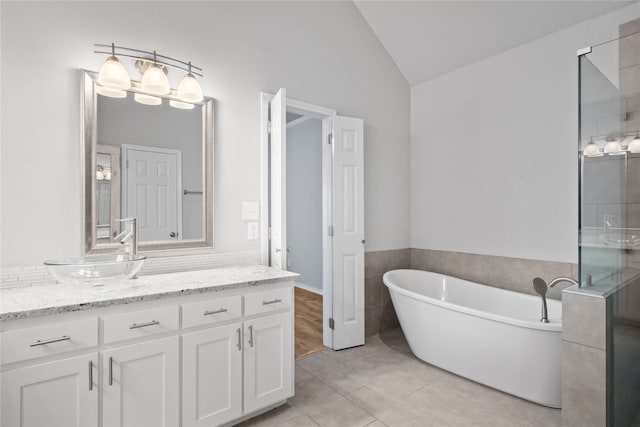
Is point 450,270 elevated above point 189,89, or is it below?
below

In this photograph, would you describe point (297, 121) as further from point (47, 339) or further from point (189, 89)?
point (47, 339)

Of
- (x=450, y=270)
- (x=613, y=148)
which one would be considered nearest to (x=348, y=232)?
(x=450, y=270)

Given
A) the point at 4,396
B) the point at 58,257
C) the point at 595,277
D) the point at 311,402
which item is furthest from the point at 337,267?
the point at 4,396

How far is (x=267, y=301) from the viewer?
78.7 inches

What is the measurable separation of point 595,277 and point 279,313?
1.85 m

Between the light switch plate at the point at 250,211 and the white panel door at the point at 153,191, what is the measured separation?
1.54ft

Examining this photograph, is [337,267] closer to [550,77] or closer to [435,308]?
Answer: [435,308]

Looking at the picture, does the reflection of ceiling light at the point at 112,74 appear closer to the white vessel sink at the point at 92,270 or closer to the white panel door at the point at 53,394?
the white vessel sink at the point at 92,270

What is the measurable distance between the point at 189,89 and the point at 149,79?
0.24 metres

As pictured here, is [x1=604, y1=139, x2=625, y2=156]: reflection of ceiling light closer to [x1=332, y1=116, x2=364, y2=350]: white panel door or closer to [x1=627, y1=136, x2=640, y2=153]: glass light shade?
[x1=627, y1=136, x2=640, y2=153]: glass light shade

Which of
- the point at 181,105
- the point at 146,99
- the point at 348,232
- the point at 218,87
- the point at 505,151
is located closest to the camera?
the point at 146,99

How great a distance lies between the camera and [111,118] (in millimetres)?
2018

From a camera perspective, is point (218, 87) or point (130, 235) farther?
point (218, 87)

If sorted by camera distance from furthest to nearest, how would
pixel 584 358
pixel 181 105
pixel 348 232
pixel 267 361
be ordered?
pixel 348 232 < pixel 181 105 < pixel 267 361 < pixel 584 358
